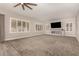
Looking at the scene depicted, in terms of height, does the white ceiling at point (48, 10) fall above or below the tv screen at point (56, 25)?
above

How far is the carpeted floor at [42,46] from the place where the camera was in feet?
5.32

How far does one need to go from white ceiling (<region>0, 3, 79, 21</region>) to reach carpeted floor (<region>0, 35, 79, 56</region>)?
57cm

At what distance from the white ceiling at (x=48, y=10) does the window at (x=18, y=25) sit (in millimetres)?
227

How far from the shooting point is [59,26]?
1773 mm

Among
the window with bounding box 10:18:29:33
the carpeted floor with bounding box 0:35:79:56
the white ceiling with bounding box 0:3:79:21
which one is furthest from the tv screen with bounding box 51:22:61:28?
the window with bounding box 10:18:29:33

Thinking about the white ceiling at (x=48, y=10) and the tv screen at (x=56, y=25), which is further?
the tv screen at (x=56, y=25)

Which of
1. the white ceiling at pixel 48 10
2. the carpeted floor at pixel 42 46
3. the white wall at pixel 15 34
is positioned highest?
the white ceiling at pixel 48 10

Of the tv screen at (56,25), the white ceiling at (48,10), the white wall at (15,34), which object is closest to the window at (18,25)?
the white wall at (15,34)

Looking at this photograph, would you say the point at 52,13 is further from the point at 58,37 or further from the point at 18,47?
the point at 18,47

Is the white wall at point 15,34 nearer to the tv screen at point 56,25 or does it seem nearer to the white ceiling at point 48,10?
the white ceiling at point 48,10

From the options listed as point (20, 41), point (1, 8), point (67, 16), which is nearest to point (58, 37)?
point (67, 16)

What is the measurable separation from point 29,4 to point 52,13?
626 mm

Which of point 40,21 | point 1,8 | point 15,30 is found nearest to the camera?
point 1,8

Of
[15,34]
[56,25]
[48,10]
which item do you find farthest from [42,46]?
[48,10]
